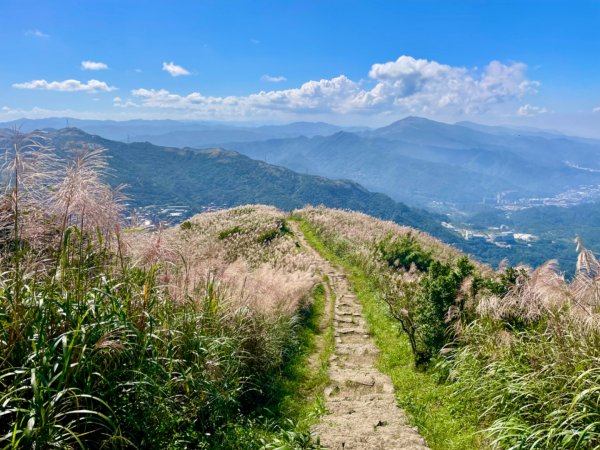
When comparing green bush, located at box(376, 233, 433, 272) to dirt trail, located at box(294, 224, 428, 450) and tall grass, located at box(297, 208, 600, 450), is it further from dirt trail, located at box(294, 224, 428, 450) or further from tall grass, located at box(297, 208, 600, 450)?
tall grass, located at box(297, 208, 600, 450)

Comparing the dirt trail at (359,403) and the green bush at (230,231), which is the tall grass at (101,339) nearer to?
the dirt trail at (359,403)

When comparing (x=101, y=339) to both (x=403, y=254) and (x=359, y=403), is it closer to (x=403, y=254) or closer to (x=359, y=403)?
(x=359, y=403)

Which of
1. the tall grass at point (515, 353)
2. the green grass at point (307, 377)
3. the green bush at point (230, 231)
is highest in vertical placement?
the tall grass at point (515, 353)

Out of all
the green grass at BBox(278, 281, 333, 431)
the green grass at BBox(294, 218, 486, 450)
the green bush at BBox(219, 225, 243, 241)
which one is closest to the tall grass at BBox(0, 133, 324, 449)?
the green grass at BBox(278, 281, 333, 431)

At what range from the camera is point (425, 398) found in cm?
651

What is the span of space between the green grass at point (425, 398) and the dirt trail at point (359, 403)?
0.61 feet

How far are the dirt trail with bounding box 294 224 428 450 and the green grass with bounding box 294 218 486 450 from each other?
0.19 metres

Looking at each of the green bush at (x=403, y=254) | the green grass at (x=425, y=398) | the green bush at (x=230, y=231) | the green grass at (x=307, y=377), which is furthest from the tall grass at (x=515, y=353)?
the green bush at (x=230, y=231)

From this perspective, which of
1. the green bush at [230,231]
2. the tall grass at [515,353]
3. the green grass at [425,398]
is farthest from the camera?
the green bush at [230,231]

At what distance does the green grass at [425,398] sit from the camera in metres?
5.25

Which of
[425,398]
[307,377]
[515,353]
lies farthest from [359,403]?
[515,353]

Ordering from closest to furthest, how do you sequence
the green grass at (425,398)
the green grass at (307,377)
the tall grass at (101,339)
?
the tall grass at (101,339), the green grass at (425,398), the green grass at (307,377)

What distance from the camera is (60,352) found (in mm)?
3477

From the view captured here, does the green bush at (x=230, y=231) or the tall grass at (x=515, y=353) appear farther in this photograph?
the green bush at (x=230, y=231)
